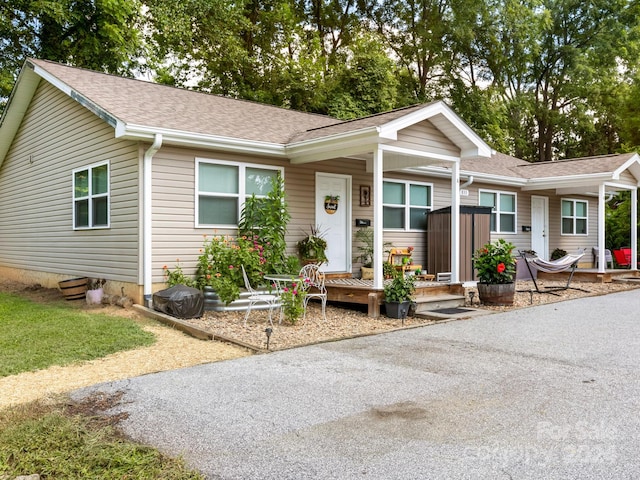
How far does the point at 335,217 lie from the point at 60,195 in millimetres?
5482

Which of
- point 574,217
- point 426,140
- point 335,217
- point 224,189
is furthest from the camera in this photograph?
point 574,217

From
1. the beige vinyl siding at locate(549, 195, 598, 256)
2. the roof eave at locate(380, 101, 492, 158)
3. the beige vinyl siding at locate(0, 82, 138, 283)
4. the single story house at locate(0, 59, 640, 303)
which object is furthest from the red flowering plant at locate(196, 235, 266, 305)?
the beige vinyl siding at locate(549, 195, 598, 256)

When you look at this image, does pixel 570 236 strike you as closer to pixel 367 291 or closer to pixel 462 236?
pixel 462 236

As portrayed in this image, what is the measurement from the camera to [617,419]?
12.1ft

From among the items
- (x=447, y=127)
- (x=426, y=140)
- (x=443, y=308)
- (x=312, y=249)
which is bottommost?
(x=443, y=308)

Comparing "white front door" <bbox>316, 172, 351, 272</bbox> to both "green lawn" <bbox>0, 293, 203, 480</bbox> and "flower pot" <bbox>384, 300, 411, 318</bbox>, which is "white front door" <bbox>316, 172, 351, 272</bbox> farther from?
"green lawn" <bbox>0, 293, 203, 480</bbox>

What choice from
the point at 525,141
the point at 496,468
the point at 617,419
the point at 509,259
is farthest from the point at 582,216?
the point at 496,468

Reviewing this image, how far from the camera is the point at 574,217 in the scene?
16906 mm

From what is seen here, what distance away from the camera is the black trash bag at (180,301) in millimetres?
7516

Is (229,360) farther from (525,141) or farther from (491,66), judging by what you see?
(525,141)

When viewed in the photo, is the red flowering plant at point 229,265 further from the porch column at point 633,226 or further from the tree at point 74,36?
the tree at point 74,36

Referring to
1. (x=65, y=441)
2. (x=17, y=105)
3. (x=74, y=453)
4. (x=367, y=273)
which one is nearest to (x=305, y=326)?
(x=367, y=273)

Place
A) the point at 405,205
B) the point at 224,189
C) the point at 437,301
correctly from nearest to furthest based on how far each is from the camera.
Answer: the point at 437,301
the point at 224,189
the point at 405,205

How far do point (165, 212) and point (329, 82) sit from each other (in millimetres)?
14212
